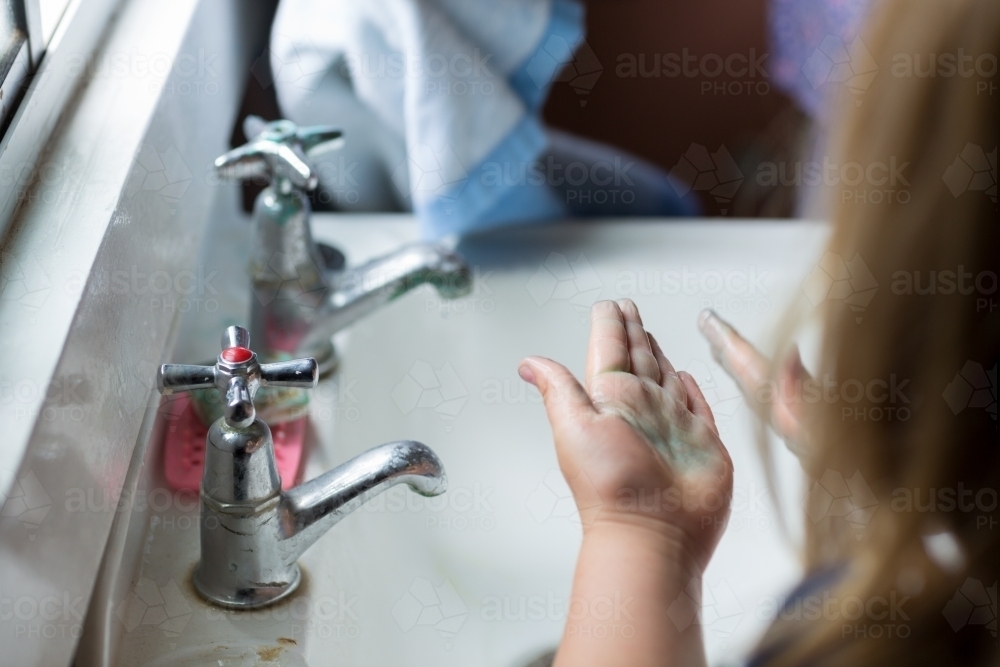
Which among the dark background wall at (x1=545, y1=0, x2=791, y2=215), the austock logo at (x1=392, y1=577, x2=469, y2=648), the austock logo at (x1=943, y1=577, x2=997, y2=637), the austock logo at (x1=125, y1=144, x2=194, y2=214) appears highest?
the dark background wall at (x1=545, y1=0, x2=791, y2=215)

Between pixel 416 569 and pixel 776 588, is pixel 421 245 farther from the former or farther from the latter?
pixel 776 588

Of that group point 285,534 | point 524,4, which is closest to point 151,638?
point 285,534

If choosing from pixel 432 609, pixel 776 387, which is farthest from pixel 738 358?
pixel 432 609

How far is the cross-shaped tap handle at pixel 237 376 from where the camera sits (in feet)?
1.39

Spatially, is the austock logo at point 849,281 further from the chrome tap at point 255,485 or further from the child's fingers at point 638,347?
the chrome tap at point 255,485

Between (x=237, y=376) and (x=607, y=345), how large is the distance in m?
0.17

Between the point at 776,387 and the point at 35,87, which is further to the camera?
the point at 776,387

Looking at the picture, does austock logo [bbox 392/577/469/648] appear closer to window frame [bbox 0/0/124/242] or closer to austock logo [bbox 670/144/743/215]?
window frame [bbox 0/0/124/242]

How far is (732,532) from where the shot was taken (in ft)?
2.12

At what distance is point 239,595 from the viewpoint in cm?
48

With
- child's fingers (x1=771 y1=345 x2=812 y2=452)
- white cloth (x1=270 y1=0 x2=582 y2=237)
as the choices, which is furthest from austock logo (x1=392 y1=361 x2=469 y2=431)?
child's fingers (x1=771 y1=345 x2=812 y2=452)

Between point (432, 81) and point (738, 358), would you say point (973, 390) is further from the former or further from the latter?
point (432, 81)

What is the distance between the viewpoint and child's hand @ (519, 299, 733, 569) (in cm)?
42

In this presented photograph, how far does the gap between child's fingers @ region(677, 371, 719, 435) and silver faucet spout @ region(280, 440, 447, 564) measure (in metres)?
0.12
